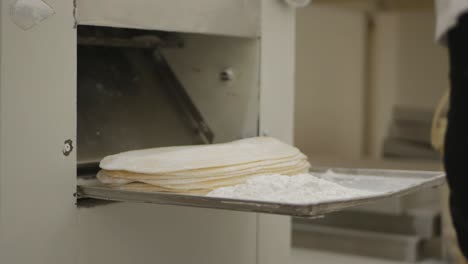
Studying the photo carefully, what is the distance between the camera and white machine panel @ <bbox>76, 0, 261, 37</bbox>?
2.85ft

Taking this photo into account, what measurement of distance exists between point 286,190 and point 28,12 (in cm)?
31

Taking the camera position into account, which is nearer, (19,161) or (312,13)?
(19,161)

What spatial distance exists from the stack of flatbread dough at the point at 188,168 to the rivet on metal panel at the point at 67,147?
4 centimetres

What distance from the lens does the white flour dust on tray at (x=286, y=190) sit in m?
0.75

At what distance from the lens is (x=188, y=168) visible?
2.73 ft

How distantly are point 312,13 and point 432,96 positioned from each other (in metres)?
0.48

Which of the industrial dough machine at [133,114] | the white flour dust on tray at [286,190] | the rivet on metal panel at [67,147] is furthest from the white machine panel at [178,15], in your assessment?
the white flour dust on tray at [286,190]

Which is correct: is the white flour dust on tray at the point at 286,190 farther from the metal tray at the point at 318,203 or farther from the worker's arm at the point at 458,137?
the worker's arm at the point at 458,137

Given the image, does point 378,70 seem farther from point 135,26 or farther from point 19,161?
point 19,161

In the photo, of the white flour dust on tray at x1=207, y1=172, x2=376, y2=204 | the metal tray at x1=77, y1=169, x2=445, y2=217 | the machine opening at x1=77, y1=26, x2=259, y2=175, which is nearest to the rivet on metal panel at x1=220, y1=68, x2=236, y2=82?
the machine opening at x1=77, y1=26, x2=259, y2=175

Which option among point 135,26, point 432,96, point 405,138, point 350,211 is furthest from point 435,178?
point 432,96

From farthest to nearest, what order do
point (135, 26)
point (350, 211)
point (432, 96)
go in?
point (432, 96)
point (350, 211)
point (135, 26)

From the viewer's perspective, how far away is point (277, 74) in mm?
1125

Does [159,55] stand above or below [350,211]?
above
